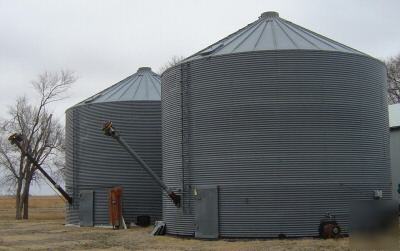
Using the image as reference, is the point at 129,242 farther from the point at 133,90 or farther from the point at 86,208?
the point at 133,90

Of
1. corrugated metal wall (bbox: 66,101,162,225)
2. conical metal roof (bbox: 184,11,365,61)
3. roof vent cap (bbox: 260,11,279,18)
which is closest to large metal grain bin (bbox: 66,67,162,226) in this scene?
corrugated metal wall (bbox: 66,101,162,225)

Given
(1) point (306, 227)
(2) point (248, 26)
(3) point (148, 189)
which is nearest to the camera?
(1) point (306, 227)

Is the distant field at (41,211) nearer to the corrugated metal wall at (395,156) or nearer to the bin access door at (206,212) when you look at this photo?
the corrugated metal wall at (395,156)

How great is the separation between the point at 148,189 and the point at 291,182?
13562mm

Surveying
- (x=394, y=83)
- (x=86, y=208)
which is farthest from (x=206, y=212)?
(x=394, y=83)

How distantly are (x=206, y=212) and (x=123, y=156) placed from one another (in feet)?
39.1

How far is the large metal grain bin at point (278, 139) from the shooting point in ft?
78.7

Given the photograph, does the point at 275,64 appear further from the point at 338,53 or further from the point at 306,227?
the point at 306,227

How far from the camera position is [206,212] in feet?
82.4

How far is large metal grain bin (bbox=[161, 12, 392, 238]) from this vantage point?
24.0 m

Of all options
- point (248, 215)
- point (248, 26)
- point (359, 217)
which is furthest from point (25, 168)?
point (359, 217)

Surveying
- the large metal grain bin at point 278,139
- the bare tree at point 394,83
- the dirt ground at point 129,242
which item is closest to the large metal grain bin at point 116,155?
the dirt ground at point 129,242

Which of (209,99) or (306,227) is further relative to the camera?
(209,99)

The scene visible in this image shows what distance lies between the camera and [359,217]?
20312mm
